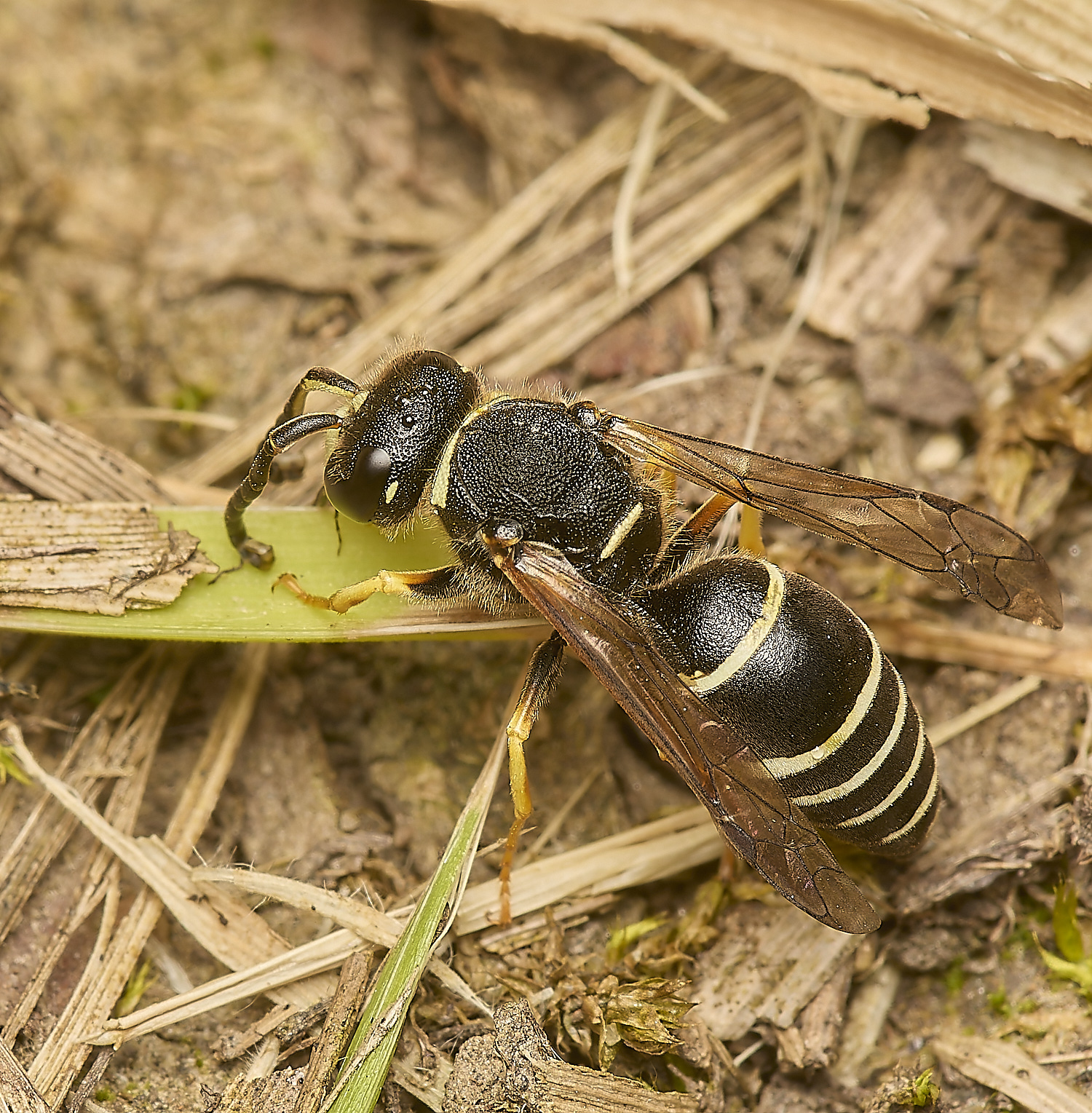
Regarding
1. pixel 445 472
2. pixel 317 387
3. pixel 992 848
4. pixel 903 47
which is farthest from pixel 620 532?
pixel 903 47

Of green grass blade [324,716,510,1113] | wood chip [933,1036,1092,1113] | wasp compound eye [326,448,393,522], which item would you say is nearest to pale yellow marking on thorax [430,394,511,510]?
wasp compound eye [326,448,393,522]

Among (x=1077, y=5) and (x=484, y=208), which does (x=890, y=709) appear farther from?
(x=484, y=208)

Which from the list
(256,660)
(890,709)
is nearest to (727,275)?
(890,709)

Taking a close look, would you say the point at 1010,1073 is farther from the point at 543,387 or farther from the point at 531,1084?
the point at 543,387

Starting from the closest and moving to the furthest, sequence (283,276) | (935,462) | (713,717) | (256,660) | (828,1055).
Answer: (713,717)
(828,1055)
(256,660)
(935,462)
(283,276)

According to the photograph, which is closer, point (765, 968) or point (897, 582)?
point (765, 968)

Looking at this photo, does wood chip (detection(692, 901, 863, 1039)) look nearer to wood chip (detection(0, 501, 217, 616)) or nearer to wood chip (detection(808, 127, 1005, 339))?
wood chip (detection(0, 501, 217, 616))

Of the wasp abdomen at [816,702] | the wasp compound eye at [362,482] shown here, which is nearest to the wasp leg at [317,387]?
the wasp compound eye at [362,482]
